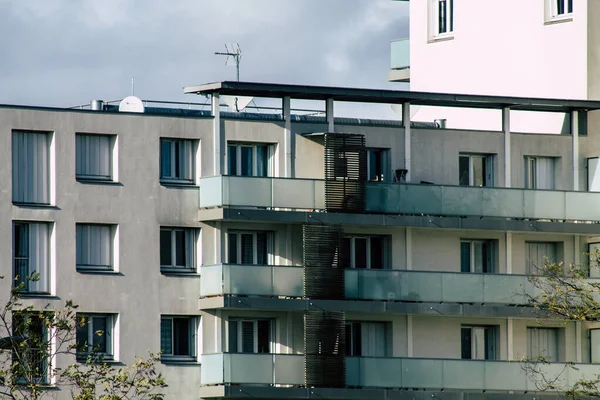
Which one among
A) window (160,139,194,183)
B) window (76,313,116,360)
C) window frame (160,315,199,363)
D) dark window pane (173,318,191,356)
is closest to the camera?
window (76,313,116,360)

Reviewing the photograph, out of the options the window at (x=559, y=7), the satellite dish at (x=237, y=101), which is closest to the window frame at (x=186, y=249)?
the satellite dish at (x=237, y=101)

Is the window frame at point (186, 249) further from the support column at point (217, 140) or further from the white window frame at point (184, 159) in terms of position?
the support column at point (217, 140)

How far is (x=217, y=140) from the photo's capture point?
59594mm

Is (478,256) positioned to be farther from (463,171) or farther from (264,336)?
(264,336)

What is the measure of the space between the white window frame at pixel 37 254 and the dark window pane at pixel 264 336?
647 centimetres

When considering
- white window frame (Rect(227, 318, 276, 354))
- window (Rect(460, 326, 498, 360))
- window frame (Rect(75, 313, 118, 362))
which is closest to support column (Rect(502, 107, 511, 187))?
window (Rect(460, 326, 498, 360))

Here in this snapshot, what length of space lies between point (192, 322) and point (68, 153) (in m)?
6.12

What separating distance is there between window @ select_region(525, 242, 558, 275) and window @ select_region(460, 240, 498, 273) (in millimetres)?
1094

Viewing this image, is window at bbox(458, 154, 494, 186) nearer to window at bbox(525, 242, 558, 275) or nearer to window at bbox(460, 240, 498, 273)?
window at bbox(460, 240, 498, 273)

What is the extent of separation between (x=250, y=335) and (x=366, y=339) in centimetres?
386

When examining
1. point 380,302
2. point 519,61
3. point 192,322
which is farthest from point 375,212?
point 519,61

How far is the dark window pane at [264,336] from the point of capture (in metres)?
60.1

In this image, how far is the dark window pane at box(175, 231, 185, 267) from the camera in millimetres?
59750

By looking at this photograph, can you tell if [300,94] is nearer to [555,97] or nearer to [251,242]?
[251,242]
